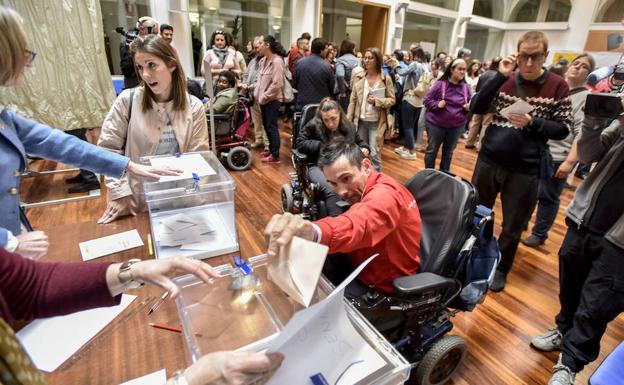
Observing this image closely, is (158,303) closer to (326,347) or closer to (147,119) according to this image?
(326,347)

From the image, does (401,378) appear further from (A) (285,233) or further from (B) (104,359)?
(B) (104,359)

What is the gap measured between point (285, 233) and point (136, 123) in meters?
1.07

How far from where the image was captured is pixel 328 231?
37.4 inches

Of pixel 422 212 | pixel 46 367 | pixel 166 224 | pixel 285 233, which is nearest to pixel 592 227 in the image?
pixel 422 212

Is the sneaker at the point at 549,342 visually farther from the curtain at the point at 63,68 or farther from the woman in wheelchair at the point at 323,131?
the curtain at the point at 63,68

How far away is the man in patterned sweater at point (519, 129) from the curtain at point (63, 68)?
321 cm

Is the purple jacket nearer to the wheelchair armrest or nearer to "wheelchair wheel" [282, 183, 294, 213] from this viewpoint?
"wheelchair wheel" [282, 183, 294, 213]

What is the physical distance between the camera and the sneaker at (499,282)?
2.25 m

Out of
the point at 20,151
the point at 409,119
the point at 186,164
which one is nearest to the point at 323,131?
the point at 186,164

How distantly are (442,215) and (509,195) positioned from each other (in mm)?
888

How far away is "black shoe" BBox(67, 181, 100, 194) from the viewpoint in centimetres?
335

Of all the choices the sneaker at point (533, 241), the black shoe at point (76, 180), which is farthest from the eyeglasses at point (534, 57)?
the black shoe at point (76, 180)

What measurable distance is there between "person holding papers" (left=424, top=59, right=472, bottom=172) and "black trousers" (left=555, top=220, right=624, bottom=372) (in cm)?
225

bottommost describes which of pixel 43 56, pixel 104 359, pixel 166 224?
pixel 104 359
